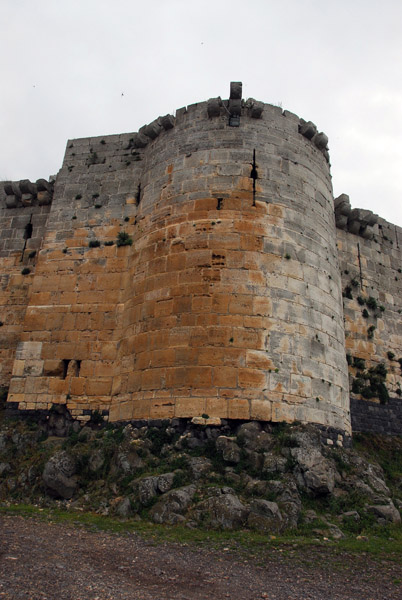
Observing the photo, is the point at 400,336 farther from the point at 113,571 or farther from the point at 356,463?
the point at 113,571

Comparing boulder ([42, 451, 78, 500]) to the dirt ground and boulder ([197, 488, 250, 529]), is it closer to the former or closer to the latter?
the dirt ground

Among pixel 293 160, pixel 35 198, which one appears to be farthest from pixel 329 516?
pixel 35 198

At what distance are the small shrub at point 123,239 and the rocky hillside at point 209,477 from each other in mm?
4347

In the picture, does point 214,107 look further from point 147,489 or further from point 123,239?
point 147,489

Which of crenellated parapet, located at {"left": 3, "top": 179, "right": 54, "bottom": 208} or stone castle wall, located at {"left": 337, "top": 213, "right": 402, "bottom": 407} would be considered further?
crenellated parapet, located at {"left": 3, "top": 179, "right": 54, "bottom": 208}

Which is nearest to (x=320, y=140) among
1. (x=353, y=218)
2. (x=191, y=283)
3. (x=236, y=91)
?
(x=236, y=91)

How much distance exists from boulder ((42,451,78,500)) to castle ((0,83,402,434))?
5.04 ft

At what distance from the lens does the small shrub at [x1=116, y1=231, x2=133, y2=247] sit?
1245 centimetres

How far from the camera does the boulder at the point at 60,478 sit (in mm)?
9188

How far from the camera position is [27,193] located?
49.0ft

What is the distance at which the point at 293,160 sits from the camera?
1220cm

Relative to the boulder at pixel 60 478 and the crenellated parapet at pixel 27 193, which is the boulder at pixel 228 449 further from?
the crenellated parapet at pixel 27 193

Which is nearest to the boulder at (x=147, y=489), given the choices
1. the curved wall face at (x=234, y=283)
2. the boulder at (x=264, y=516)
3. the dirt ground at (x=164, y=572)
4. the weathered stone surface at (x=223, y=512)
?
the weathered stone surface at (x=223, y=512)

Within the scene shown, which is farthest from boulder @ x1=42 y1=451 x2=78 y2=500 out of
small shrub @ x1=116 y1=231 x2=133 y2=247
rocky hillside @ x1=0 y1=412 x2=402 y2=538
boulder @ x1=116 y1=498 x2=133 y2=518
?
small shrub @ x1=116 y1=231 x2=133 y2=247
